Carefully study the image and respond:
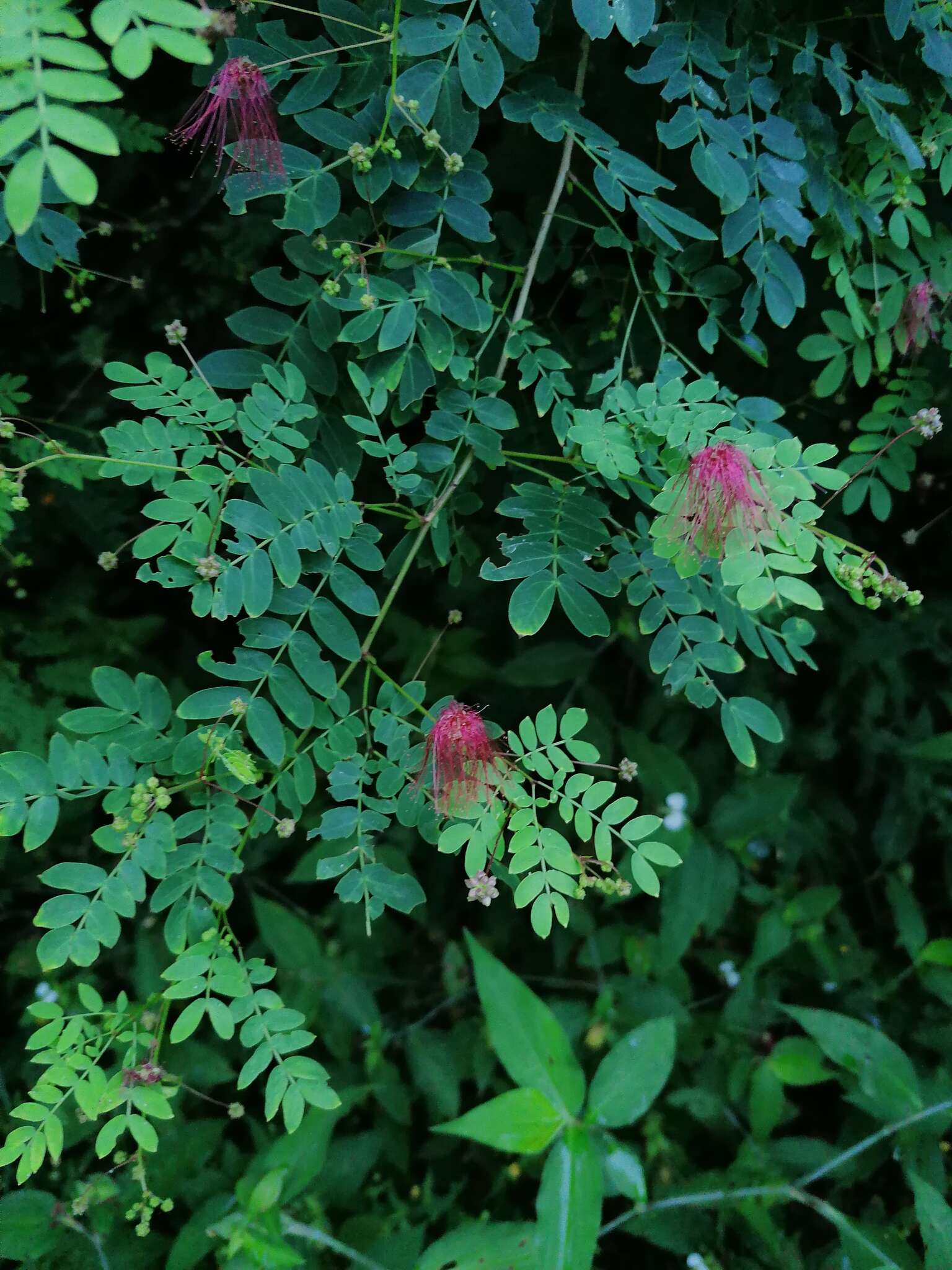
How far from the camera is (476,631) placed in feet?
5.91

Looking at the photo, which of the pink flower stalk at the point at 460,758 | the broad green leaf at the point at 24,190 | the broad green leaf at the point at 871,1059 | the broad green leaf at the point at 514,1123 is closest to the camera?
the broad green leaf at the point at 24,190

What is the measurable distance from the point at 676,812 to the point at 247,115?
4.28ft

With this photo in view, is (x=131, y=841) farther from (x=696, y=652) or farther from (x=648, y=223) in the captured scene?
(x=648, y=223)

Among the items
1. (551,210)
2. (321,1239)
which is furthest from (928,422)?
(321,1239)

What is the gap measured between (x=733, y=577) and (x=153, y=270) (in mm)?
1429

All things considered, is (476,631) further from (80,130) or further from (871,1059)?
(80,130)

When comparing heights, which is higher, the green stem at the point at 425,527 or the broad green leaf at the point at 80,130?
the broad green leaf at the point at 80,130

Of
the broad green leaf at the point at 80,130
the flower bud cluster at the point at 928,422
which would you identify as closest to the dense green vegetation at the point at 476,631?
the broad green leaf at the point at 80,130

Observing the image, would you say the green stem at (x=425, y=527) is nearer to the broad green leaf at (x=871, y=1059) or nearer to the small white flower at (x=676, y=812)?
the small white flower at (x=676, y=812)

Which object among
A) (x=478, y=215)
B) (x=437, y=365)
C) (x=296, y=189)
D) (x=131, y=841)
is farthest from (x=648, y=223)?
(x=131, y=841)

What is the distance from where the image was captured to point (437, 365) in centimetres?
105

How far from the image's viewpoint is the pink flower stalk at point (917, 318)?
126 centimetres

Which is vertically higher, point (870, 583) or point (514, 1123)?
point (870, 583)

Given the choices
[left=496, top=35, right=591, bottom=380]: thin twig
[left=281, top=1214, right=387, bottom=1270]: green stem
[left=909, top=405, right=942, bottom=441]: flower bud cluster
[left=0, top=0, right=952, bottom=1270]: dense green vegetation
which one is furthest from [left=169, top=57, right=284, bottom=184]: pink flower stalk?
[left=281, top=1214, right=387, bottom=1270]: green stem
